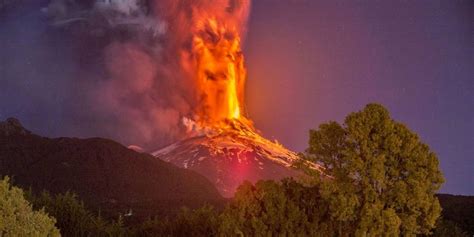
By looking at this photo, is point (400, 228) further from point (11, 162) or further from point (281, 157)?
point (281, 157)

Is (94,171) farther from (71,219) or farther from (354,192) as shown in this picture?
(354,192)

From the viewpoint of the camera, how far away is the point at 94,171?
375ft

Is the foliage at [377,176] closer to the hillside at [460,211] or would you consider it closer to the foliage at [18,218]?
the foliage at [18,218]

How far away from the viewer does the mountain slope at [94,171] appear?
343 ft

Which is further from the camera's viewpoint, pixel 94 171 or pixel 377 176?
pixel 94 171

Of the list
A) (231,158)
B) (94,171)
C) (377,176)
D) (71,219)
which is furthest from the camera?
(231,158)

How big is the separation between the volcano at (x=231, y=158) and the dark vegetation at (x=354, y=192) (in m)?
128

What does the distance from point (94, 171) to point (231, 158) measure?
68061 mm

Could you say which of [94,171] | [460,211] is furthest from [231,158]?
[460,211]

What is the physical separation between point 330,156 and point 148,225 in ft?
54.6

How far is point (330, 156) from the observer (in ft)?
91.7

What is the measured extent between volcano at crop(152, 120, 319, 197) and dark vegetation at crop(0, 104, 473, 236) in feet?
419

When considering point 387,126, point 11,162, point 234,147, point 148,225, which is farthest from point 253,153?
point 387,126

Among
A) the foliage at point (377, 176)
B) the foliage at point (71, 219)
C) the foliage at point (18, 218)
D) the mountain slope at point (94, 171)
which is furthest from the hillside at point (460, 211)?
the mountain slope at point (94, 171)
